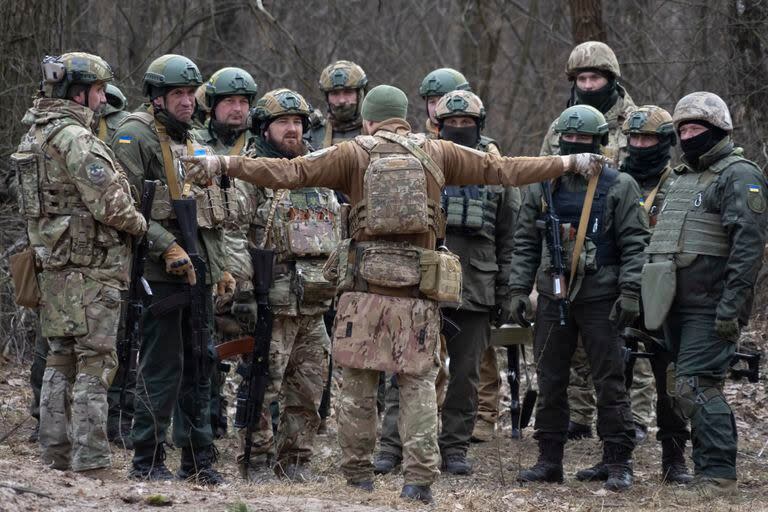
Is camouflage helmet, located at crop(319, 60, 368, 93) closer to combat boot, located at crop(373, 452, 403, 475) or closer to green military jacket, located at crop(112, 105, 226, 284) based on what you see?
green military jacket, located at crop(112, 105, 226, 284)

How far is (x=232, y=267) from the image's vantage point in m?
7.79

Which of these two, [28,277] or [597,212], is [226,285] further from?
[597,212]

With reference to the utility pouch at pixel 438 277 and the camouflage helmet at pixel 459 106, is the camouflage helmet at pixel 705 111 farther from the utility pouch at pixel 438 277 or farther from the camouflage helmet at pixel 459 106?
the utility pouch at pixel 438 277

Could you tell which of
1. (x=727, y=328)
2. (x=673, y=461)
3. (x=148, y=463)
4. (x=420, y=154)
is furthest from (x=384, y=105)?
(x=673, y=461)

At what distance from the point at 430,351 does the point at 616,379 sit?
5.92 feet

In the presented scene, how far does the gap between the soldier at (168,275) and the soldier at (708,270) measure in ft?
9.31

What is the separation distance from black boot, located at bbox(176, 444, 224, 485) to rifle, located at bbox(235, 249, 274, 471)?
0.92 feet

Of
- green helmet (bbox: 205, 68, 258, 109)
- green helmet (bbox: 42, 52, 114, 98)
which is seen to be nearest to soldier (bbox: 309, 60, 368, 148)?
green helmet (bbox: 205, 68, 258, 109)

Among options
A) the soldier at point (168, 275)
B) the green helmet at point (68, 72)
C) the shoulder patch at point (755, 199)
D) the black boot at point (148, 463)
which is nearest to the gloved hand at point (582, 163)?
the shoulder patch at point (755, 199)

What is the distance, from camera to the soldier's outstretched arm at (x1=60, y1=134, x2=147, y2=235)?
6.73m

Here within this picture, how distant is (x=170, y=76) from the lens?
7383 millimetres

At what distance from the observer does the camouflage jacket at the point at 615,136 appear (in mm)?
9719

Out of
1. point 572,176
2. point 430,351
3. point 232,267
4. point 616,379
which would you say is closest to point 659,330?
point 616,379

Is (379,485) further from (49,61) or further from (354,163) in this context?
(49,61)
